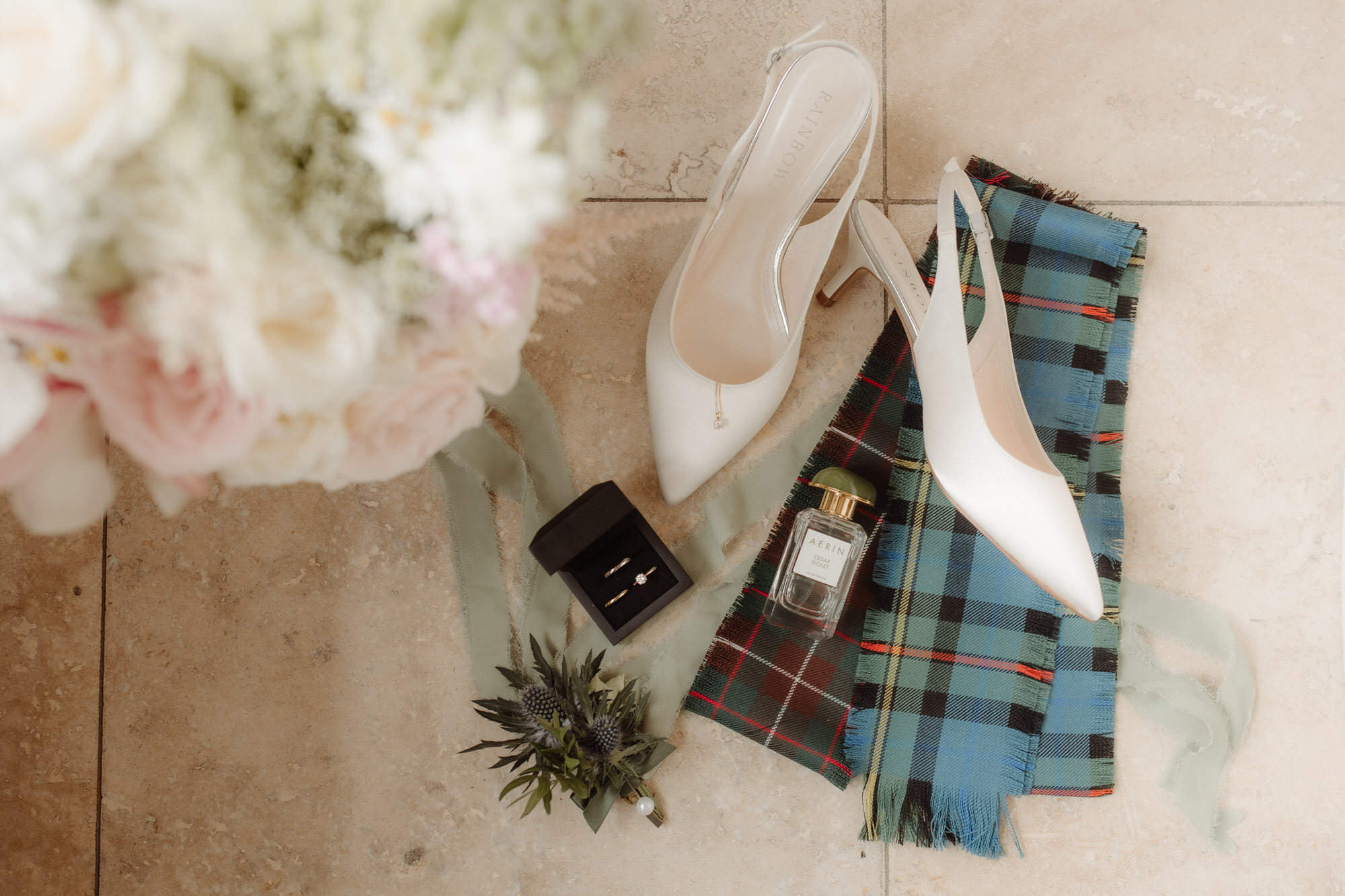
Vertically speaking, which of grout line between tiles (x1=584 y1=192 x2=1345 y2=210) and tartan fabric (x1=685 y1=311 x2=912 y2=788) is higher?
grout line between tiles (x1=584 y1=192 x2=1345 y2=210)

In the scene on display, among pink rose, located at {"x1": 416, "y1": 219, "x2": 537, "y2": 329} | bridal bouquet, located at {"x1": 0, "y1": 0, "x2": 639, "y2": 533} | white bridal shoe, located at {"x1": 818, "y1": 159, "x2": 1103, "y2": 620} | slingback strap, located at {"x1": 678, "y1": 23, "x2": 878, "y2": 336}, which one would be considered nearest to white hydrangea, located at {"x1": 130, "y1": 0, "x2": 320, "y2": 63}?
bridal bouquet, located at {"x1": 0, "y1": 0, "x2": 639, "y2": 533}

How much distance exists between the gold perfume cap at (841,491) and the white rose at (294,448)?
2.25ft

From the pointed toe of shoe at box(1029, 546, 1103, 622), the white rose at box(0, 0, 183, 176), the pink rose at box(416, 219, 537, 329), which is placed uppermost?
the white rose at box(0, 0, 183, 176)

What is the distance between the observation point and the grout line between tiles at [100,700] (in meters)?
1.04

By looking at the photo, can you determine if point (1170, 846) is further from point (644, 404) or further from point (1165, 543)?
point (644, 404)

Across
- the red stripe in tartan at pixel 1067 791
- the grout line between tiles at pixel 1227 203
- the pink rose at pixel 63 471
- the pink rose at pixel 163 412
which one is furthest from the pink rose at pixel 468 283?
the red stripe in tartan at pixel 1067 791

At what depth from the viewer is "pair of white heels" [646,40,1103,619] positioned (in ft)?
3.09

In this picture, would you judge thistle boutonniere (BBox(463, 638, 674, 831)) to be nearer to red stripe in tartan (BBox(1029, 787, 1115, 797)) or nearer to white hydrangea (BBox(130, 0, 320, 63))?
red stripe in tartan (BBox(1029, 787, 1115, 797))

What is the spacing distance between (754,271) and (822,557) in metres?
0.41

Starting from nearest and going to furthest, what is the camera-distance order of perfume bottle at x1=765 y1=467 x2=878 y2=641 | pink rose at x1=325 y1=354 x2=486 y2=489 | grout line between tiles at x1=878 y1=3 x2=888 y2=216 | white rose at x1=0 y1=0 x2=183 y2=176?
white rose at x1=0 y1=0 x2=183 y2=176, pink rose at x1=325 y1=354 x2=486 y2=489, perfume bottle at x1=765 y1=467 x2=878 y2=641, grout line between tiles at x1=878 y1=3 x2=888 y2=216

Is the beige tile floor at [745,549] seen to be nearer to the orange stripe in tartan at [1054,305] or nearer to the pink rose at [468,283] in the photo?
the orange stripe in tartan at [1054,305]

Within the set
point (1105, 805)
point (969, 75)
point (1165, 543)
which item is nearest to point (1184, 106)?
point (969, 75)

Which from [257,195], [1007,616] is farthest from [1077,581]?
[257,195]

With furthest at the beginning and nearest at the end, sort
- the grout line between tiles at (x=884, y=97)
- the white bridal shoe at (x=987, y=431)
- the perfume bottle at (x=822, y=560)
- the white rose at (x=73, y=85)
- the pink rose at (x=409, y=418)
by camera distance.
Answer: the grout line between tiles at (x=884, y=97) → the perfume bottle at (x=822, y=560) → the white bridal shoe at (x=987, y=431) → the pink rose at (x=409, y=418) → the white rose at (x=73, y=85)
